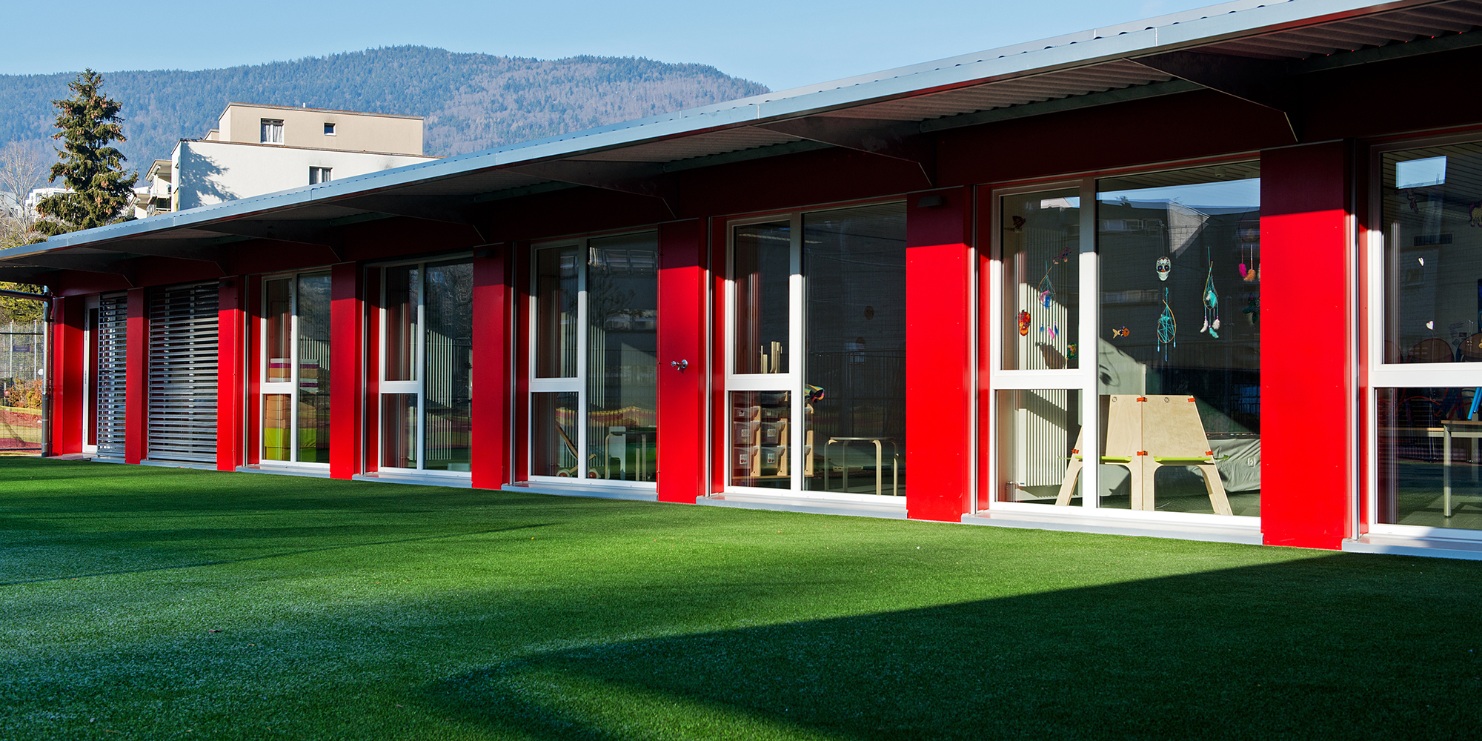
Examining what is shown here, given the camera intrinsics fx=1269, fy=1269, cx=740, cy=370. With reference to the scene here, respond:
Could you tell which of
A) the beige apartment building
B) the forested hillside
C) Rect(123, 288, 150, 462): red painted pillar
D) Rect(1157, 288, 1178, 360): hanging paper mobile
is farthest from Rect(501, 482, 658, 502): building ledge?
the forested hillside

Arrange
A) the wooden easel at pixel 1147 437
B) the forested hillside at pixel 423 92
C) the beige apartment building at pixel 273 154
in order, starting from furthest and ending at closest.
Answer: the forested hillside at pixel 423 92, the beige apartment building at pixel 273 154, the wooden easel at pixel 1147 437

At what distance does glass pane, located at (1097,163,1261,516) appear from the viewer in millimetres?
7965

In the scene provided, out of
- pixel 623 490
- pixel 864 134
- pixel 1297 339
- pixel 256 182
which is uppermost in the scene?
pixel 256 182

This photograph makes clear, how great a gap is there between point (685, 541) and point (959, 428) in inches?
92.5

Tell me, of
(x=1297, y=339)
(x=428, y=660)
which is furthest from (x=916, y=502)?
(x=428, y=660)

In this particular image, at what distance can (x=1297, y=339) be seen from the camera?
7289mm

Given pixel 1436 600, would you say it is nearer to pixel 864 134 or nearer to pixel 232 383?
pixel 864 134

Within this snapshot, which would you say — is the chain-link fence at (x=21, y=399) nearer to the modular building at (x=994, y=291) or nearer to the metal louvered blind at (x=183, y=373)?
the metal louvered blind at (x=183, y=373)

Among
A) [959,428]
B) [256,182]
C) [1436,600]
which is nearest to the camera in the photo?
[1436,600]

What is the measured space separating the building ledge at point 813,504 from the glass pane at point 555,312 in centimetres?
231

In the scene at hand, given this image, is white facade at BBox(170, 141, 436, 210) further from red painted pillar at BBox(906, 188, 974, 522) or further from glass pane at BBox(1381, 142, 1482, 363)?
glass pane at BBox(1381, 142, 1482, 363)

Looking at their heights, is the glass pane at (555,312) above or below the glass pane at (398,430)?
above

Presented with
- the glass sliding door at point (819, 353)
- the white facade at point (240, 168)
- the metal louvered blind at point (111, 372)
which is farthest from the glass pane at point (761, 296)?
the white facade at point (240, 168)

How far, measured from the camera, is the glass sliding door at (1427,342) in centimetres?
695
